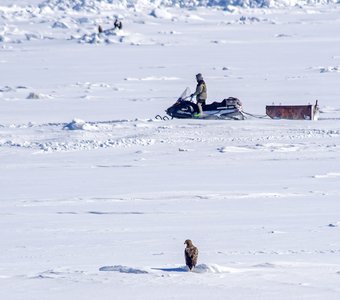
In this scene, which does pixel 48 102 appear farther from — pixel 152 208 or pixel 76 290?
pixel 76 290

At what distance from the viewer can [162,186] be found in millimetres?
11969

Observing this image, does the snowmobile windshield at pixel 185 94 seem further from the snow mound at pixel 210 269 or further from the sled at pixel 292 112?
the snow mound at pixel 210 269

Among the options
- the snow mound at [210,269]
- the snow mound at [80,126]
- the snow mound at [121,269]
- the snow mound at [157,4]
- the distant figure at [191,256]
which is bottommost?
the snow mound at [80,126]

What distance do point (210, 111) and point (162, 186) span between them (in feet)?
18.4

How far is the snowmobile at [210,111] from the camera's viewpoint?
17.3 m

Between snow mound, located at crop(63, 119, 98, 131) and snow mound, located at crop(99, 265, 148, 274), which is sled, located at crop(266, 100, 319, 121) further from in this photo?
snow mound, located at crop(99, 265, 148, 274)

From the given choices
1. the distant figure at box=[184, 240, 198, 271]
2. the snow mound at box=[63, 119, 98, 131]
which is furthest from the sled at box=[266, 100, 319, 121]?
the distant figure at box=[184, 240, 198, 271]

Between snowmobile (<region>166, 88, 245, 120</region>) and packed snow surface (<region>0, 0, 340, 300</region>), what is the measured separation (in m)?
0.22

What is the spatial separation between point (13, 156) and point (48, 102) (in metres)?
7.47

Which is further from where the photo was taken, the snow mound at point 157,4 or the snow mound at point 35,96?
the snow mound at point 157,4

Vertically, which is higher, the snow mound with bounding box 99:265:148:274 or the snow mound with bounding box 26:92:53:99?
the snow mound with bounding box 99:265:148:274

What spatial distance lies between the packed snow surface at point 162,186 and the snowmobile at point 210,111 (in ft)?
0.72

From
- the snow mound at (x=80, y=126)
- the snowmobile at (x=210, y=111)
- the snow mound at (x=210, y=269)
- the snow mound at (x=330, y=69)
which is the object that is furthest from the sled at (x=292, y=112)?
the snow mound at (x=330, y=69)

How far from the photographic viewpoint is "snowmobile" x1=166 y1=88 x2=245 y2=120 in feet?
56.8
